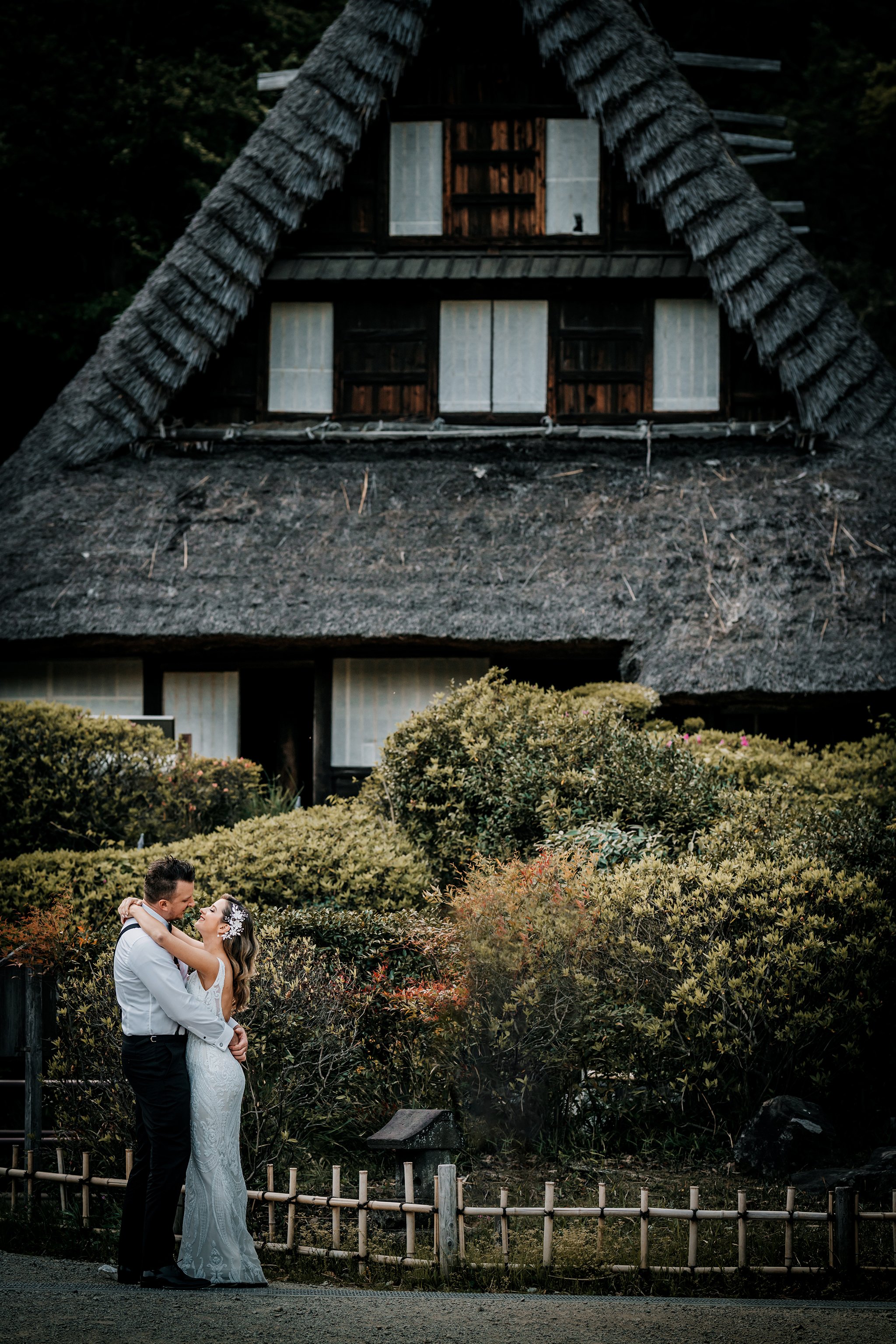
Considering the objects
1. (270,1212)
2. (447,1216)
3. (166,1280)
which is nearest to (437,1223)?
(447,1216)

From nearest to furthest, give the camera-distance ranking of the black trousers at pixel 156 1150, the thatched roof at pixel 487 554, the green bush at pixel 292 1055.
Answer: the black trousers at pixel 156 1150
the green bush at pixel 292 1055
the thatched roof at pixel 487 554

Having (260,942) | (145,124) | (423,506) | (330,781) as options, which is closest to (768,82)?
(145,124)

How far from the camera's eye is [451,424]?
14.3m

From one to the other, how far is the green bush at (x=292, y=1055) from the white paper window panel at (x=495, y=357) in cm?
822

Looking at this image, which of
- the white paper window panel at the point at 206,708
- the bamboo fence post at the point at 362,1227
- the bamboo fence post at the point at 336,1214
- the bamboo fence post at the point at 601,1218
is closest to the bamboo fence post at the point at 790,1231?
the bamboo fence post at the point at 601,1218

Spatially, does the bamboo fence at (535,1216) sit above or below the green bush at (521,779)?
below

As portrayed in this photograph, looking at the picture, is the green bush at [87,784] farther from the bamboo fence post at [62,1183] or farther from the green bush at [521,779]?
the bamboo fence post at [62,1183]

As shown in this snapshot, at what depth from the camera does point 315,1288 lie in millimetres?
5148

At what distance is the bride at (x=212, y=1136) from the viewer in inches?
201

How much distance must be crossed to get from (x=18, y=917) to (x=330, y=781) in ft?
18.6

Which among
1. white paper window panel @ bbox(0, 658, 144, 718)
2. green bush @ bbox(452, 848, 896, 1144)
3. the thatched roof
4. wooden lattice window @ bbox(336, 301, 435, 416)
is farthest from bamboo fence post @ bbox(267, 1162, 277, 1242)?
wooden lattice window @ bbox(336, 301, 435, 416)

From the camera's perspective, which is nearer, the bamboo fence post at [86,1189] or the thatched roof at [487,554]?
the bamboo fence post at [86,1189]

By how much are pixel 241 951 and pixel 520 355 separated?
33.5 ft

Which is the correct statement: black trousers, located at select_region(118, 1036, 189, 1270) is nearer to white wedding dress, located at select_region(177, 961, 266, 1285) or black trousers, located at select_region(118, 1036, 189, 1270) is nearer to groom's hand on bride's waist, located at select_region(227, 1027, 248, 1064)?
white wedding dress, located at select_region(177, 961, 266, 1285)
